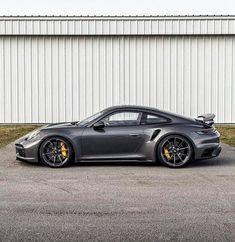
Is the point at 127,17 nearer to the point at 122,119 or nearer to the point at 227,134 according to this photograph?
the point at 227,134

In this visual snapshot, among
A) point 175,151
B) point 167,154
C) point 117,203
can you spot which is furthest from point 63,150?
point 117,203

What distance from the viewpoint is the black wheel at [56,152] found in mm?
10367

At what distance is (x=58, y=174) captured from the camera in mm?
9625

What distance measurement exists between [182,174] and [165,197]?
221cm

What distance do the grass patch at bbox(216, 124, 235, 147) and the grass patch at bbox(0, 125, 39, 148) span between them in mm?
5859

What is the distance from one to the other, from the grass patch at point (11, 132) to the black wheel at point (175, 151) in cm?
530

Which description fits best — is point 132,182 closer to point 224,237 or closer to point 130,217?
point 130,217

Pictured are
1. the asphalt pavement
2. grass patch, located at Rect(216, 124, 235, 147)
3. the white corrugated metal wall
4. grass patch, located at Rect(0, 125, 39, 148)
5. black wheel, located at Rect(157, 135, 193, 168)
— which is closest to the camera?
the asphalt pavement

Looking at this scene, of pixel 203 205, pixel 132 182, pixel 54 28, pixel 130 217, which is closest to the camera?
pixel 130 217

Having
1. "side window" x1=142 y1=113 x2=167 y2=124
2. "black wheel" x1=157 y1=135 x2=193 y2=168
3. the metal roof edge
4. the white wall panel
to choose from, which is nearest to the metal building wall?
the white wall panel

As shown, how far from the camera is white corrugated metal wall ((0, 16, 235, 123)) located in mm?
21016

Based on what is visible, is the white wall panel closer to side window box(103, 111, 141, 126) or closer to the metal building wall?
the metal building wall

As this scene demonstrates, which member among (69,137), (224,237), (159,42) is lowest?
(224,237)

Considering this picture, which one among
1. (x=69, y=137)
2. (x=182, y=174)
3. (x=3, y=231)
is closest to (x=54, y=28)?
(x=69, y=137)
